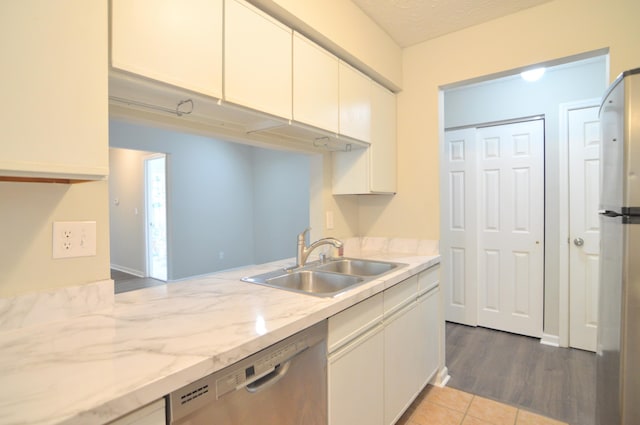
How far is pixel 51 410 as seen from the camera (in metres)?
0.57

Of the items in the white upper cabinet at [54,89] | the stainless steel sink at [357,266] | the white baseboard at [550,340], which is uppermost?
the white upper cabinet at [54,89]

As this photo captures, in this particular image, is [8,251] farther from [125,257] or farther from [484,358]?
[125,257]

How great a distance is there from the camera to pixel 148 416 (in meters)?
0.69

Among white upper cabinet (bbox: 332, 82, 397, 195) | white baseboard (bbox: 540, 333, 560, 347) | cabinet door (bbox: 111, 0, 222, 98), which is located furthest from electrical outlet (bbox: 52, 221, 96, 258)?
white baseboard (bbox: 540, 333, 560, 347)

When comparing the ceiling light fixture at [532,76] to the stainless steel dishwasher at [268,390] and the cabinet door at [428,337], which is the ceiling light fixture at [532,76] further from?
the stainless steel dishwasher at [268,390]

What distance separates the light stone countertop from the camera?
61 centimetres

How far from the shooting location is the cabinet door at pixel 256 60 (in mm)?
1238

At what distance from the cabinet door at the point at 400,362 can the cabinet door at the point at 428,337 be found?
54mm

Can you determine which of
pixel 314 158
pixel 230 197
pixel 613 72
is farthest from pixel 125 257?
pixel 613 72

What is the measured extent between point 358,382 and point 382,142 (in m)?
1.61

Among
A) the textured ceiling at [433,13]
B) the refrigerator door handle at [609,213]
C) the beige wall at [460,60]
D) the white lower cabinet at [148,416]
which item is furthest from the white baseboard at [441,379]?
the textured ceiling at [433,13]

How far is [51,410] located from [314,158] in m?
1.96

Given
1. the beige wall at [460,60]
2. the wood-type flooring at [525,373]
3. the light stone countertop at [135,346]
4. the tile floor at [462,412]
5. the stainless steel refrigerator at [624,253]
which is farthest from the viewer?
the wood-type flooring at [525,373]

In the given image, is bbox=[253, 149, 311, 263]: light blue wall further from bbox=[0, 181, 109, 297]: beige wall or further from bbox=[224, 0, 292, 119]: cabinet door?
bbox=[0, 181, 109, 297]: beige wall
